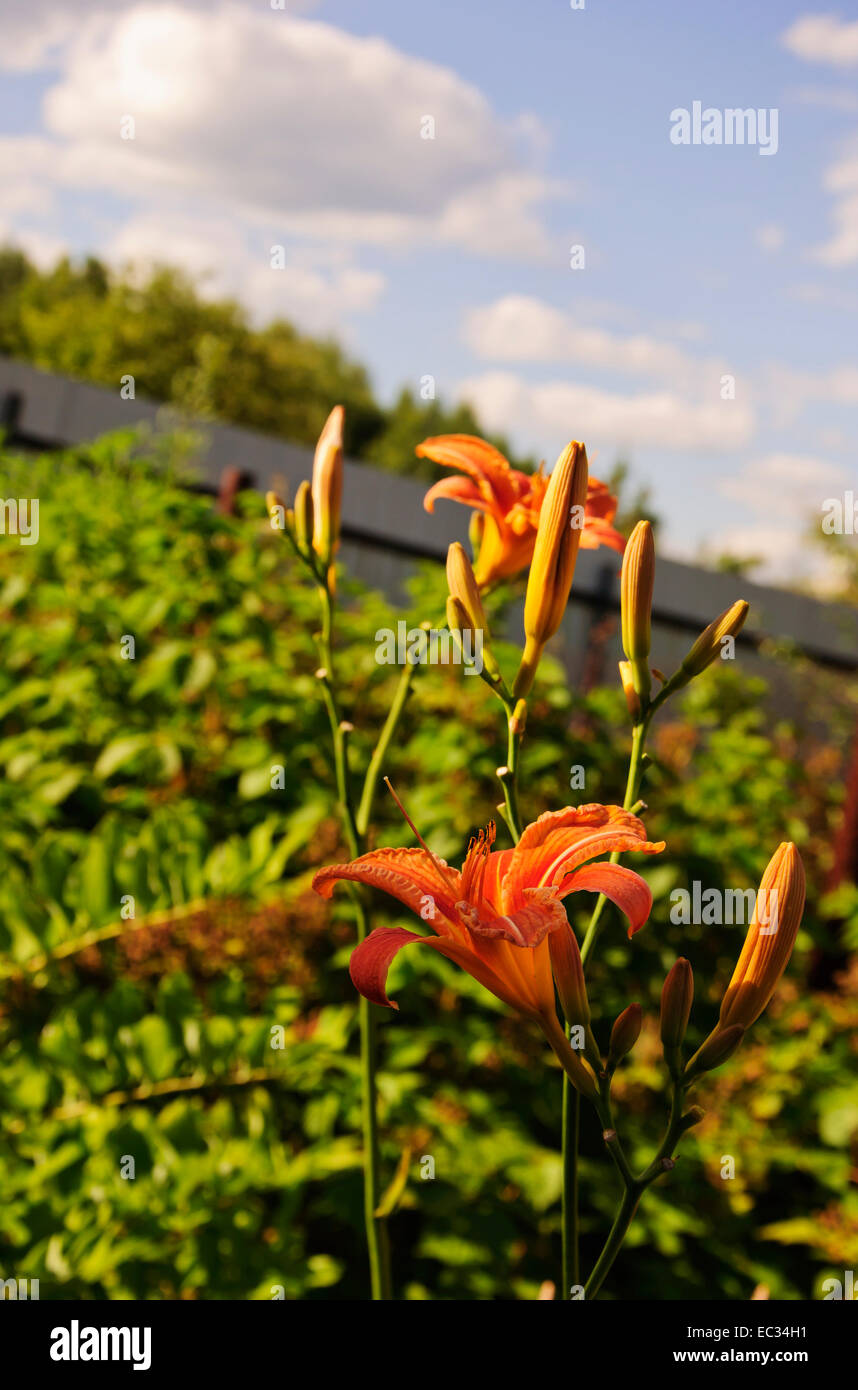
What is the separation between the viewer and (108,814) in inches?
93.9

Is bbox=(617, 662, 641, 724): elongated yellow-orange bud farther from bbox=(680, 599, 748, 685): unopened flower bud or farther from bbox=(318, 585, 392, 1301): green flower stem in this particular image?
bbox=(318, 585, 392, 1301): green flower stem

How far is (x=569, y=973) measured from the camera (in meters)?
0.60

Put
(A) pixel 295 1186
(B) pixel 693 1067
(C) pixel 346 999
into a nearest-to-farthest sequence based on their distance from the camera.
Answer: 1. (B) pixel 693 1067
2. (A) pixel 295 1186
3. (C) pixel 346 999

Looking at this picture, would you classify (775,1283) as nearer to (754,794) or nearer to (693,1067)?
(754,794)

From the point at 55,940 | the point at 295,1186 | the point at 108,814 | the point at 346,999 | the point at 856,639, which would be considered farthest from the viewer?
the point at 856,639

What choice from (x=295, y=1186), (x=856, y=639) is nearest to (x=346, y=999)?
(x=295, y=1186)

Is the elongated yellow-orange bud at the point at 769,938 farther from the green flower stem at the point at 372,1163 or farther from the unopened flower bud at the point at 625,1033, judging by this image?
the green flower stem at the point at 372,1163

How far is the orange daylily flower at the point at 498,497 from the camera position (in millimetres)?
862

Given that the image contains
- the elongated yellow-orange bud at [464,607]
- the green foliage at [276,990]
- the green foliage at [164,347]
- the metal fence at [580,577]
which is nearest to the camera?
the elongated yellow-orange bud at [464,607]

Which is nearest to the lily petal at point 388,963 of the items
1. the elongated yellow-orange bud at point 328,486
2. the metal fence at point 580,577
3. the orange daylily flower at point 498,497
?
the orange daylily flower at point 498,497

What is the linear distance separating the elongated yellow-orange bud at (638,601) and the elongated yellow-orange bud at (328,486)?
1.03 ft

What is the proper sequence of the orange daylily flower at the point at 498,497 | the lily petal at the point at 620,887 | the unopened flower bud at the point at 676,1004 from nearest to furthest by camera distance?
the lily petal at the point at 620,887
the unopened flower bud at the point at 676,1004
the orange daylily flower at the point at 498,497

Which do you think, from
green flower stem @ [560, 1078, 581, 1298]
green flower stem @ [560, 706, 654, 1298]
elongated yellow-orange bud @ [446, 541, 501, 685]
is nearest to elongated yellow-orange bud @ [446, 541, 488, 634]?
elongated yellow-orange bud @ [446, 541, 501, 685]

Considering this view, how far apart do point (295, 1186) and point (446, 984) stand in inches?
17.8
